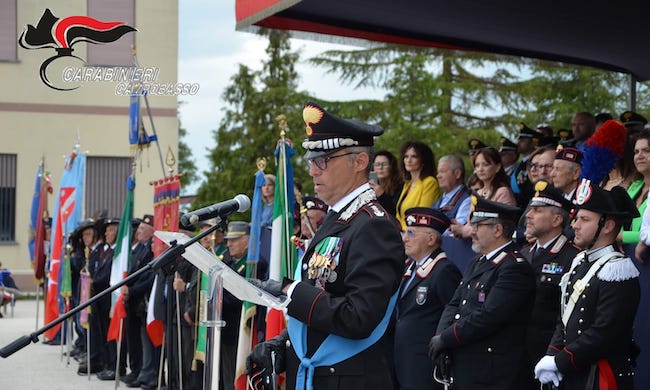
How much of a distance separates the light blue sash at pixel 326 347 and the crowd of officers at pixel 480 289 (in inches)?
0.5

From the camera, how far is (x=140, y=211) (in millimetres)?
24359

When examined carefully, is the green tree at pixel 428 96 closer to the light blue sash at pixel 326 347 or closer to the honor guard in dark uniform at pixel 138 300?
the honor guard in dark uniform at pixel 138 300

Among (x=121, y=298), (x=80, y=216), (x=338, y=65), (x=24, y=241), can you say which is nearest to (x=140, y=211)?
(x=24, y=241)

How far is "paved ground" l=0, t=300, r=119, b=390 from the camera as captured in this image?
11.0 m

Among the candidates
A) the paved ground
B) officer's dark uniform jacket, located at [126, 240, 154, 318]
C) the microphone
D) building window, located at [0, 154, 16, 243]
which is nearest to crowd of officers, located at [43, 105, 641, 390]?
the microphone

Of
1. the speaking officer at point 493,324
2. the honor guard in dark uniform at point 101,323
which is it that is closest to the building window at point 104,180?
the honor guard in dark uniform at point 101,323

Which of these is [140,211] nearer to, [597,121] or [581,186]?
[597,121]

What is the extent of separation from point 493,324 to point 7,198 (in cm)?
2202

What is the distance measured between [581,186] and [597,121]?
4058 mm

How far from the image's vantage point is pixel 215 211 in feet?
13.1

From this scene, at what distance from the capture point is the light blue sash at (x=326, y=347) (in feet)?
12.2

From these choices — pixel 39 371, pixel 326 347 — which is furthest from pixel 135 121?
pixel 326 347

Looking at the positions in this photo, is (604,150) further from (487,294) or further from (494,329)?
(494,329)

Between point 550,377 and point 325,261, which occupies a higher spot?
point 325,261
